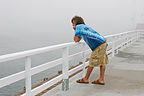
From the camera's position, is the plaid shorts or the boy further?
the plaid shorts

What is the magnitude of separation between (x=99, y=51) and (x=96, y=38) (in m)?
0.34

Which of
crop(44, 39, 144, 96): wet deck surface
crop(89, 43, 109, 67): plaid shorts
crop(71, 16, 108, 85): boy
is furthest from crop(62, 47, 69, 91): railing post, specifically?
crop(89, 43, 109, 67): plaid shorts

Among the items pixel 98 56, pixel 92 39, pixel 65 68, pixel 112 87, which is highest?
pixel 92 39

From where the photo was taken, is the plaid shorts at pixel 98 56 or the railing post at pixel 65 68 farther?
the plaid shorts at pixel 98 56

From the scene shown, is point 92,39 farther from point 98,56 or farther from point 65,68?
point 65,68

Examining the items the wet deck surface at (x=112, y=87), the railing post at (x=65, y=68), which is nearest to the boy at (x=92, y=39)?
the wet deck surface at (x=112, y=87)

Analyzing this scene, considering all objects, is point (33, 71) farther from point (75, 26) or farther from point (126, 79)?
point (126, 79)

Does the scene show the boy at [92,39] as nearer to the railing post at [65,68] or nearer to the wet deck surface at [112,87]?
the wet deck surface at [112,87]

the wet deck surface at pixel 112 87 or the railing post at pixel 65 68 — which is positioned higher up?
the railing post at pixel 65 68

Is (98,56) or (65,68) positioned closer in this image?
(65,68)

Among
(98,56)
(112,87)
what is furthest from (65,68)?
(112,87)

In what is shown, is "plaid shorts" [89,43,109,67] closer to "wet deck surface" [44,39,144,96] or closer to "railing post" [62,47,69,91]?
"wet deck surface" [44,39,144,96]

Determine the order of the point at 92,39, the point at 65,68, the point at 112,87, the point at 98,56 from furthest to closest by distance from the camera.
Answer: the point at 112,87, the point at 98,56, the point at 92,39, the point at 65,68

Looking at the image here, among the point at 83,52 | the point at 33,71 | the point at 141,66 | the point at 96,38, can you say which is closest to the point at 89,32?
the point at 96,38
